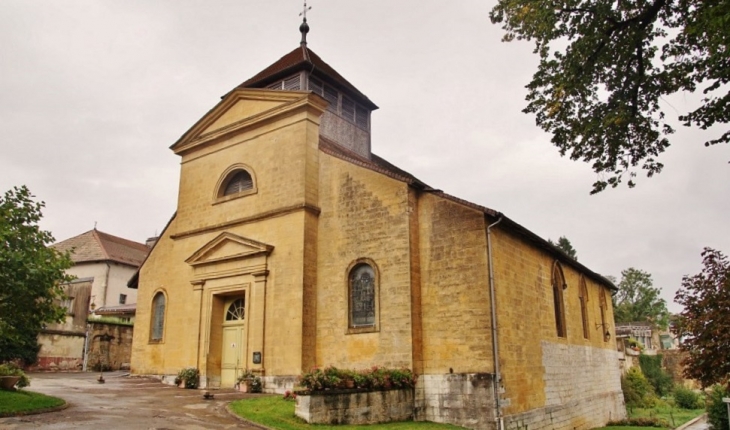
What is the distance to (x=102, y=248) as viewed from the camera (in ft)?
136

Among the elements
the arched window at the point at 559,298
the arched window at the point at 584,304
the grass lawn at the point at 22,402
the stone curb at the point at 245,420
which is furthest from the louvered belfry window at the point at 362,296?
the arched window at the point at 584,304

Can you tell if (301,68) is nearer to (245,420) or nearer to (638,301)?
(245,420)

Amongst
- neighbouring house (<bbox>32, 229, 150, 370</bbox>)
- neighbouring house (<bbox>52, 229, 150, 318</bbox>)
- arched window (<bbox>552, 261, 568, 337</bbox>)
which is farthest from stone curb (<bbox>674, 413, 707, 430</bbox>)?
neighbouring house (<bbox>52, 229, 150, 318</bbox>)

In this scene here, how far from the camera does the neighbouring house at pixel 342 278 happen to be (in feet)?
50.0

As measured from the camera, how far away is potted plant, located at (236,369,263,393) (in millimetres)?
17170

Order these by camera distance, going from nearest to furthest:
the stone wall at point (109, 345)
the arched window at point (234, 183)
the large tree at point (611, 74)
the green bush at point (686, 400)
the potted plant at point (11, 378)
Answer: the large tree at point (611, 74), the potted plant at point (11, 378), the arched window at point (234, 183), the stone wall at point (109, 345), the green bush at point (686, 400)

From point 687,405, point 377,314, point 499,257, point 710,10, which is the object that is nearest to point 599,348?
point 499,257

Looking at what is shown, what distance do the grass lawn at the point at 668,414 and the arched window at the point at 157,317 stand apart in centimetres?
2126

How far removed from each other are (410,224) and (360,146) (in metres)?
8.04

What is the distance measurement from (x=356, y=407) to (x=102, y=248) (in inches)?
1330

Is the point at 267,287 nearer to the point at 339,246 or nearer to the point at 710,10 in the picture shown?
the point at 339,246

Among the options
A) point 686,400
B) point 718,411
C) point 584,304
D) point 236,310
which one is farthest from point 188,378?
point 686,400

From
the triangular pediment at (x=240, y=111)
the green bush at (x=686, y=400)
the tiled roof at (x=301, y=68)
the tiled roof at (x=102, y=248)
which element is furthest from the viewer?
the tiled roof at (x=102, y=248)

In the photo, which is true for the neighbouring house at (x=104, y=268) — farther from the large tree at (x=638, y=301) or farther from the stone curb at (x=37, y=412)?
the large tree at (x=638, y=301)
